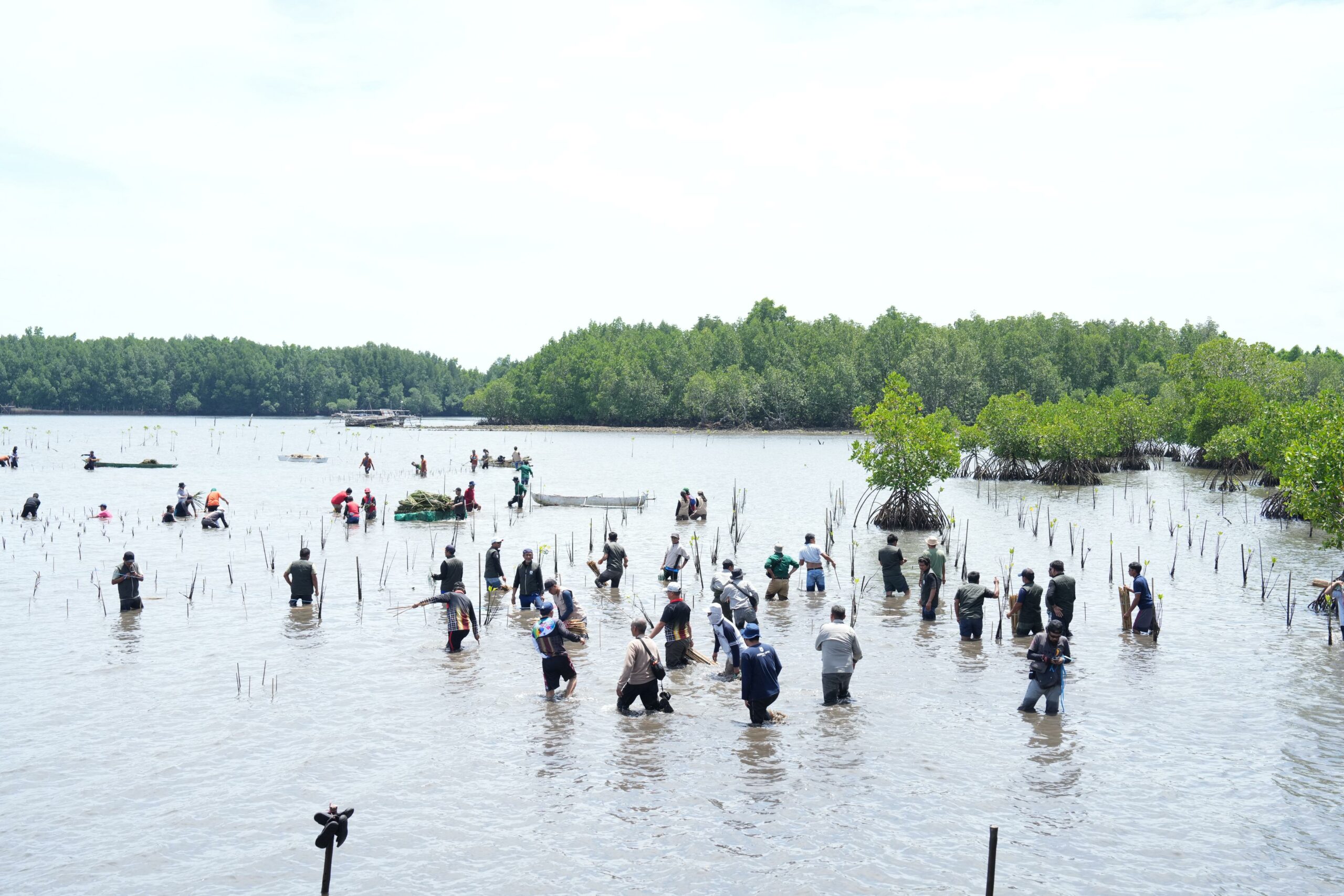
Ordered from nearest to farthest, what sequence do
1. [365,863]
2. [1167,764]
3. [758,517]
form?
[365,863] < [1167,764] < [758,517]

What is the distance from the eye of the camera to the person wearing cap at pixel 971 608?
1992cm

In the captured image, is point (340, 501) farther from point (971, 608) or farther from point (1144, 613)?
point (1144, 613)

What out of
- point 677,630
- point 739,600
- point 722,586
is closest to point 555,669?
point 677,630

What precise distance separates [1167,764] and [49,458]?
93265 mm

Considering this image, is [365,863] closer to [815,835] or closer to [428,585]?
[815,835]

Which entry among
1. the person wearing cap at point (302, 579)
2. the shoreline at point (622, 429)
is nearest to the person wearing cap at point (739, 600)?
the person wearing cap at point (302, 579)

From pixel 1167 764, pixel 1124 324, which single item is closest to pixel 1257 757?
pixel 1167 764

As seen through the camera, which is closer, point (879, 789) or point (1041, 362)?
point (879, 789)

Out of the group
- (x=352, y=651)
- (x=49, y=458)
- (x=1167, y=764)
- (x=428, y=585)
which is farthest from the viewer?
(x=49, y=458)

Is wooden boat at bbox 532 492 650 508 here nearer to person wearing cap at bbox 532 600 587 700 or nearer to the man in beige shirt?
person wearing cap at bbox 532 600 587 700

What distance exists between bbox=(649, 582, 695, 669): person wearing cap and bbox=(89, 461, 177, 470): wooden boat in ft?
198

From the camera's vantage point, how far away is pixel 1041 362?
157875 millimetres

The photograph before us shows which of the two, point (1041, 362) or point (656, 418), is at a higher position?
point (1041, 362)

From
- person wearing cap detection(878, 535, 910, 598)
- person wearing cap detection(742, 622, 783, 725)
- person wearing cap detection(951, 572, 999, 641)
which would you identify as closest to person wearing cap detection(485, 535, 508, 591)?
person wearing cap detection(878, 535, 910, 598)
